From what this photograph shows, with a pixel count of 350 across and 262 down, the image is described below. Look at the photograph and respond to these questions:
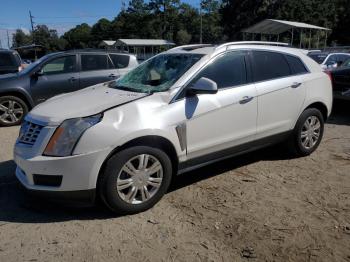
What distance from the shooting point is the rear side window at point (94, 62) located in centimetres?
909

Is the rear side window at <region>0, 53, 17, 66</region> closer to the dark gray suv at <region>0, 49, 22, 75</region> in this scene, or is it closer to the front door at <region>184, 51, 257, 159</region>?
the dark gray suv at <region>0, 49, 22, 75</region>

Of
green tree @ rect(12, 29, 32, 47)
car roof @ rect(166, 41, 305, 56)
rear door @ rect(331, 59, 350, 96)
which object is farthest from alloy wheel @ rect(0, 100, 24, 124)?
green tree @ rect(12, 29, 32, 47)

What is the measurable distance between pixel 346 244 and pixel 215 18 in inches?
3602

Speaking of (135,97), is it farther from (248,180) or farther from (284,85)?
(284,85)

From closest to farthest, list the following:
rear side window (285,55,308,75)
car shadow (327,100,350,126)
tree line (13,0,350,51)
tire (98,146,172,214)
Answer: tire (98,146,172,214) < rear side window (285,55,308,75) < car shadow (327,100,350,126) < tree line (13,0,350,51)

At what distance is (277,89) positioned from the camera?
4.99 m

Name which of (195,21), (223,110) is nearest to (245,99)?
(223,110)

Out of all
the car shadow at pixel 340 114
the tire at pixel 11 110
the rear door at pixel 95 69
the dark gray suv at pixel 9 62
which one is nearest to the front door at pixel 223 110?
the car shadow at pixel 340 114

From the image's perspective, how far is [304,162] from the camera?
547cm

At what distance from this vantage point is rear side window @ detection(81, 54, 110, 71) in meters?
9.09

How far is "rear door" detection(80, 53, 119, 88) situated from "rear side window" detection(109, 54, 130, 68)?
0.10 metres

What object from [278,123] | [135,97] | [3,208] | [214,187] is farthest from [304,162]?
[3,208]

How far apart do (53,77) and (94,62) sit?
1.04 metres

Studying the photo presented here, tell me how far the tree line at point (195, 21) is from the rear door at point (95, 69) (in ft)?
123
